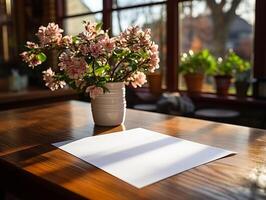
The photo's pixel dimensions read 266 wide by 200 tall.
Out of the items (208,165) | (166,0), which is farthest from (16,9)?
(208,165)

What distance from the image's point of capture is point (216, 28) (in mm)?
3115

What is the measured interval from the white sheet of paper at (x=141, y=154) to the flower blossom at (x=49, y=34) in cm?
47

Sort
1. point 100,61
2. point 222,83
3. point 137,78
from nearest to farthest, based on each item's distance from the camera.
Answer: point 100,61 → point 137,78 → point 222,83

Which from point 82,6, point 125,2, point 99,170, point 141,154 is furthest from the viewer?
point 82,6

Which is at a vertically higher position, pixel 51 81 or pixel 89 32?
pixel 89 32

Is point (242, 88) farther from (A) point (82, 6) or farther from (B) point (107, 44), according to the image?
(A) point (82, 6)

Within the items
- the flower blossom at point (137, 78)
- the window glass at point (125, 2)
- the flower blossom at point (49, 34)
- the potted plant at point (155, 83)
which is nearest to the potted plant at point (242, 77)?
the potted plant at point (155, 83)

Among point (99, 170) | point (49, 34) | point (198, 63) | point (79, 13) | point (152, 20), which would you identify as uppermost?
point (79, 13)

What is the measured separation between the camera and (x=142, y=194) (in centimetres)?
83

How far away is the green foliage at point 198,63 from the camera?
302cm

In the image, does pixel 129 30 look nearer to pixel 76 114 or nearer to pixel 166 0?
pixel 76 114

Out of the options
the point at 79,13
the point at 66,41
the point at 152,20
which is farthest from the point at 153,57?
the point at 79,13

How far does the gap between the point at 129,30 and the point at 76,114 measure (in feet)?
2.13

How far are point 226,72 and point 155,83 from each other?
70 centimetres
